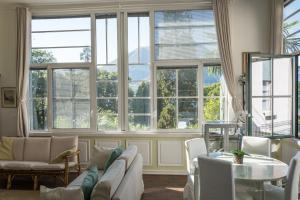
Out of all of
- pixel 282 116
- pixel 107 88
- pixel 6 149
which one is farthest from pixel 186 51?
pixel 6 149

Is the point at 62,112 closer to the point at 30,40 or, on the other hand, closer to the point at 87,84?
the point at 87,84

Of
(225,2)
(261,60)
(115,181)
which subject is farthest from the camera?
(225,2)

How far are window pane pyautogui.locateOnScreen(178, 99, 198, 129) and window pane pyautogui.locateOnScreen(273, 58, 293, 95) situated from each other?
1485mm

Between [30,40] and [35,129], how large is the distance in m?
1.87

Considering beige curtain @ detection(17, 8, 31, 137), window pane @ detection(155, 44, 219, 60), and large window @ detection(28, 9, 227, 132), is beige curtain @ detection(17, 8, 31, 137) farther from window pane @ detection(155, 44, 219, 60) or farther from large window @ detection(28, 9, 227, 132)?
window pane @ detection(155, 44, 219, 60)

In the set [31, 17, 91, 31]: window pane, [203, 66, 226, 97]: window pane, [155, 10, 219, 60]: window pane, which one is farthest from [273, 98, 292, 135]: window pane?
[31, 17, 91, 31]: window pane

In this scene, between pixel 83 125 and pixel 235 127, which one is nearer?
pixel 235 127

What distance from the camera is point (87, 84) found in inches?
224

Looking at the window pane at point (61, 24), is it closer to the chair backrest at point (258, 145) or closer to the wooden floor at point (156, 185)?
the wooden floor at point (156, 185)

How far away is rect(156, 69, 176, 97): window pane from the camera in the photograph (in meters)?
5.51

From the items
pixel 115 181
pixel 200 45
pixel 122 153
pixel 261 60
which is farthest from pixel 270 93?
pixel 115 181

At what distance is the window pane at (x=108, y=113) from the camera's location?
18.5ft

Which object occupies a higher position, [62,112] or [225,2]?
[225,2]

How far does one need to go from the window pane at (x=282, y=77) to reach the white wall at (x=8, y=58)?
5.12 meters
